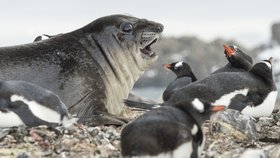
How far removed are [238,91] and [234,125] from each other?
0.87 meters

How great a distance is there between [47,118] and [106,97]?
6.54ft

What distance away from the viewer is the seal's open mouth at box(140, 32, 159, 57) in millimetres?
11023

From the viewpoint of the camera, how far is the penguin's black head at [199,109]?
7.66 meters

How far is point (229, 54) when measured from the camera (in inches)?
440

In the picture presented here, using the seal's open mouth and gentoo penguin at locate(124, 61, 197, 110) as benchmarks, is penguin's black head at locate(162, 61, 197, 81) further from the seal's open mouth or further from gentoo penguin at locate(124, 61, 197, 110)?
the seal's open mouth

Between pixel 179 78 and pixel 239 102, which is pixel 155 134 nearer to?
pixel 239 102

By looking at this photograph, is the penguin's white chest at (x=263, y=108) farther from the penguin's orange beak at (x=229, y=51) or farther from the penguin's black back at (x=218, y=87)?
the penguin's orange beak at (x=229, y=51)

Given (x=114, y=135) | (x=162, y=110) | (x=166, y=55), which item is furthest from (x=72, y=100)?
(x=166, y=55)

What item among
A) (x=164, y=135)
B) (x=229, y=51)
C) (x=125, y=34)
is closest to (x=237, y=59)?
(x=229, y=51)

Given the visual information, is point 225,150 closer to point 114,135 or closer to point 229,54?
point 114,135

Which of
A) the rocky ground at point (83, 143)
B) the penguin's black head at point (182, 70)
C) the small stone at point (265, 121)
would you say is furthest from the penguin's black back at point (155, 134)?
the penguin's black head at point (182, 70)

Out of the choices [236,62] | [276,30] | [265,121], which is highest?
[236,62]

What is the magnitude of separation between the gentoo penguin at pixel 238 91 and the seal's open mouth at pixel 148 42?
1.33 m

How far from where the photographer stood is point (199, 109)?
25.2ft
